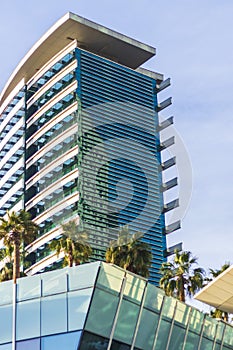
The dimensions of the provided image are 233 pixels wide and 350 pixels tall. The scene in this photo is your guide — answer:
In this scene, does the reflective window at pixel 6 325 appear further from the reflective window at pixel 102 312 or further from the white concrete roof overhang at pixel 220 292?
the white concrete roof overhang at pixel 220 292

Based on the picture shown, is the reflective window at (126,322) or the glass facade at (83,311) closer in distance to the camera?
the glass facade at (83,311)

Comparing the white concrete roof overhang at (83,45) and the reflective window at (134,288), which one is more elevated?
the white concrete roof overhang at (83,45)

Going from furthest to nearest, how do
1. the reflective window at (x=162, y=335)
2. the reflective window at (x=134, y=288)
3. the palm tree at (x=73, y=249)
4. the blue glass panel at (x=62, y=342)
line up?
the palm tree at (x=73, y=249), the reflective window at (x=162, y=335), the reflective window at (x=134, y=288), the blue glass panel at (x=62, y=342)

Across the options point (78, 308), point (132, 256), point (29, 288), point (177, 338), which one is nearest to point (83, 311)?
point (78, 308)

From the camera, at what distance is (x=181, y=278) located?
63.4m

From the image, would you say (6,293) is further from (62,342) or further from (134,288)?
(134,288)

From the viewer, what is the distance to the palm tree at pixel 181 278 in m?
62.6

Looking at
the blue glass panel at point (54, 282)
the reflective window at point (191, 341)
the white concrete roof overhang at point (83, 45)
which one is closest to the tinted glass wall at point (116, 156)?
the white concrete roof overhang at point (83, 45)

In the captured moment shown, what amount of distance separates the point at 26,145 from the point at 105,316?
320 feet

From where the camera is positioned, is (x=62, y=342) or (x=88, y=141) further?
(x=88, y=141)

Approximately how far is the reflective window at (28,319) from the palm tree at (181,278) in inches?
1102

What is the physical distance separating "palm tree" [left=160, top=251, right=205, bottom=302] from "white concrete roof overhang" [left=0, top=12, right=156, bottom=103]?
206ft

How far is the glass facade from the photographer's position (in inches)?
1337

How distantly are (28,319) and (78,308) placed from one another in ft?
10.2
